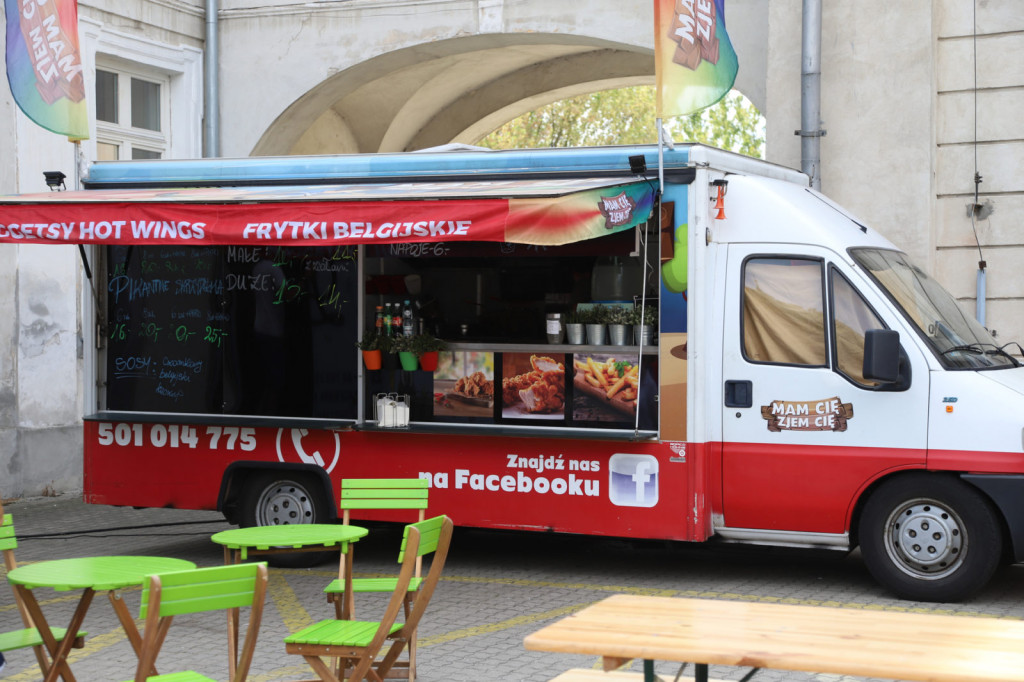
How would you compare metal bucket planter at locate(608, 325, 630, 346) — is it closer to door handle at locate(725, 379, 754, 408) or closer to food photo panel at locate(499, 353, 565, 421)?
food photo panel at locate(499, 353, 565, 421)

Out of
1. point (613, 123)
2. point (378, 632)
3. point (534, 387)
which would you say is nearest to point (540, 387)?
point (534, 387)

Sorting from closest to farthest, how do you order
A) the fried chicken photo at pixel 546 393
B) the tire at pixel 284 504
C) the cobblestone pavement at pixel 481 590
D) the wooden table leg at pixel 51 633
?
the wooden table leg at pixel 51 633
the cobblestone pavement at pixel 481 590
the fried chicken photo at pixel 546 393
the tire at pixel 284 504

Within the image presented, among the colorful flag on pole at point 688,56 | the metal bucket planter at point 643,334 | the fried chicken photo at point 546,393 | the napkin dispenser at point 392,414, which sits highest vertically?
the colorful flag on pole at point 688,56

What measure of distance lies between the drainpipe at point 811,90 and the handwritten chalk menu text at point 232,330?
4849 millimetres

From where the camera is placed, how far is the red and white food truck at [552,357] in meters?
7.84

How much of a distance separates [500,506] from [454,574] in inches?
24.6

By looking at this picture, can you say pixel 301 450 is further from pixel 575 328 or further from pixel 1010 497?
pixel 1010 497

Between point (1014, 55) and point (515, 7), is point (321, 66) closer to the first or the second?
point (515, 7)

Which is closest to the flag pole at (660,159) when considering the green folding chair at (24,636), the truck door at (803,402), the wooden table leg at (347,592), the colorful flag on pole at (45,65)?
the truck door at (803,402)

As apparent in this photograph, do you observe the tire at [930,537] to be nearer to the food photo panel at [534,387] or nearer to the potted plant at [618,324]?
the potted plant at [618,324]

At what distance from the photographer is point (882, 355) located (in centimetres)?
764

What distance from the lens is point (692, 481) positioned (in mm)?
8172

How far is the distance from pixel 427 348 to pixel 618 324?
1.37 m

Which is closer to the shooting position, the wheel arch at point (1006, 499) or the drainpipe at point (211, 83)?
the wheel arch at point (1006, 499)
